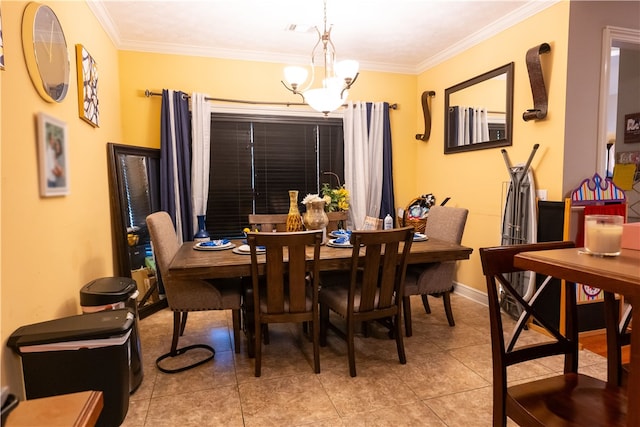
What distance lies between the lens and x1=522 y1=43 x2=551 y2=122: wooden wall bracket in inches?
112

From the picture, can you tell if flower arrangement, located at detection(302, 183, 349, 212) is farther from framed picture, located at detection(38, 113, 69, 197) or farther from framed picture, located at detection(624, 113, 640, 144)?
framed picture, located at detection(624, 113, 640, 144)

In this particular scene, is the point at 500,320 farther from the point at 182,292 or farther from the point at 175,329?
the point at 175,329

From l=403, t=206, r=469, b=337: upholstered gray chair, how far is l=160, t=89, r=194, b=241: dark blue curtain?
2.43 m

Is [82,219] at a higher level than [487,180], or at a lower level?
lower

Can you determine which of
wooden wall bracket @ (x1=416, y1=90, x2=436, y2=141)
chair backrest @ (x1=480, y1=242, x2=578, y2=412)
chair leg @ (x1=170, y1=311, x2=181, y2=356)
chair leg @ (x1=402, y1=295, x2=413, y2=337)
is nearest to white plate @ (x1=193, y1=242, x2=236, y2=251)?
chair leg @ (x1=170, y1=311, x2=181, y2=356)

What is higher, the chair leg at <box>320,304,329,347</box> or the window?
the window

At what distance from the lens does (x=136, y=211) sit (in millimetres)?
3512

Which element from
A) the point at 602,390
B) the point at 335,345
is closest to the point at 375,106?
the point at 335,345

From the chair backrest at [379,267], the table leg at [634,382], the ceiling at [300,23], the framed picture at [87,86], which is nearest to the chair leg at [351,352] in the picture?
the chair backrest at [379,267]

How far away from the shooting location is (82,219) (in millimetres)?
2486

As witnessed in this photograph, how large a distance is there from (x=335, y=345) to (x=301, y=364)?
1.22ft

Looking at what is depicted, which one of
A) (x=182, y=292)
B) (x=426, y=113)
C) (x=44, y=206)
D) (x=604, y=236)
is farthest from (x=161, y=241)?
(x=426, y=113)

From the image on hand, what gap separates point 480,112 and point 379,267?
7.29 ft

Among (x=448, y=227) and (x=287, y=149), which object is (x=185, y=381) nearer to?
(x=448, y=227)
